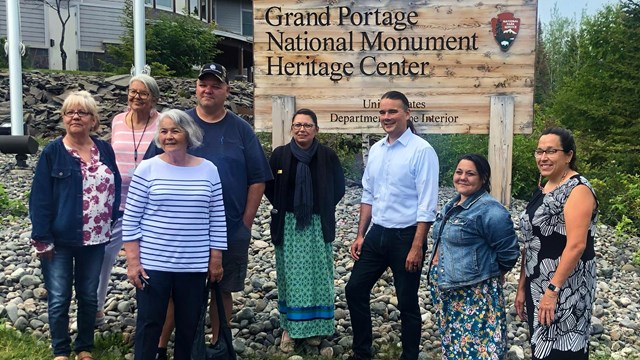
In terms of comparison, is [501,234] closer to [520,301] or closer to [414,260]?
[520,301]

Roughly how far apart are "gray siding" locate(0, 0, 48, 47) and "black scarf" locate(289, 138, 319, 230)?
20.7 meters

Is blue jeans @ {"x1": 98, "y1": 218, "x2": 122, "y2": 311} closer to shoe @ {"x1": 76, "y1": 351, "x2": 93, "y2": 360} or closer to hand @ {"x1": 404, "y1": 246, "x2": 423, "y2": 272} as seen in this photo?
shoe @ {"x1": 76, "y1": 351, "x2": 93, "y2": 360}

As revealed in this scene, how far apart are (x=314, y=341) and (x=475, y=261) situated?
1.69 m

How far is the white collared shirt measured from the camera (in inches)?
157

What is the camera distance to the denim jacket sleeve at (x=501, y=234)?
11.3 ft

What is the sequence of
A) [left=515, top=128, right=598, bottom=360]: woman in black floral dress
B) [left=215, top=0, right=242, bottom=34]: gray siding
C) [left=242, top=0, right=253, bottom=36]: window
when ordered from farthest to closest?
[left=242, top=0, right=253, bottom=36]: window → [left=215, top=0, right=242, bottom=34]: gray siding → [left=515, top=128, right=598, bottom=360]: woman in black floral dress

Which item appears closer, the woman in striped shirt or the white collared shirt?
the woman in striped shirt

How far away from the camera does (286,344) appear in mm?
4582

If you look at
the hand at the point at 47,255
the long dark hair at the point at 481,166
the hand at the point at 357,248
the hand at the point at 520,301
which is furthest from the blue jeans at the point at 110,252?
the hand at the point at 520,301

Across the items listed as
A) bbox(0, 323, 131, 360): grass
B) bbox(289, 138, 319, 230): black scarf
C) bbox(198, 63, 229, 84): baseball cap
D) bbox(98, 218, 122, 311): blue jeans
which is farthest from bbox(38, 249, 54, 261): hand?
bbox(289, 138, 319, 230): black scarf

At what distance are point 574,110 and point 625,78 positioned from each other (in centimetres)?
140

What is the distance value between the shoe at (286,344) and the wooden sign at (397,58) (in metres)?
2.46

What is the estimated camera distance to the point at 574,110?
51.6ft

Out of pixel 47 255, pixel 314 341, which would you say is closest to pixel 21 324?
pixel 47 255
